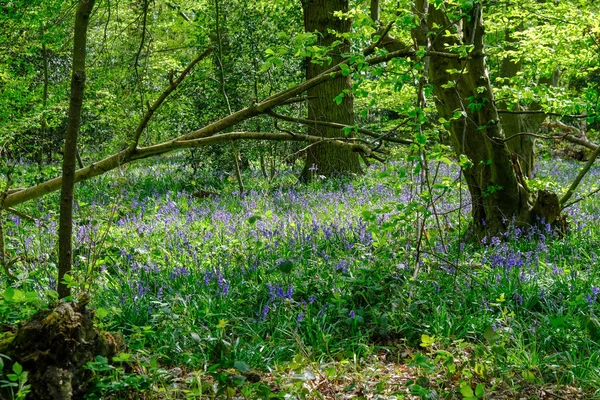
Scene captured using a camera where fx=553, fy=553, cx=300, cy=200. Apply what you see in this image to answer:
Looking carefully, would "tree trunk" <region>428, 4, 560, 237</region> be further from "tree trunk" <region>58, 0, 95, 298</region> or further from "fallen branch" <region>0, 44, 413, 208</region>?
"tree trunk" <region>58, 0, 95, 298</region>

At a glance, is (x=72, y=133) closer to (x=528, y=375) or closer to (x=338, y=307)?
(x=338, y=307)

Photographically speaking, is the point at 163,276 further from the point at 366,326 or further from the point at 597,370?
the point at 597,370

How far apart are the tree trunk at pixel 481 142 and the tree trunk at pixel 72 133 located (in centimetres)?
371

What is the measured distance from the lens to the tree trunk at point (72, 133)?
3.01 metres

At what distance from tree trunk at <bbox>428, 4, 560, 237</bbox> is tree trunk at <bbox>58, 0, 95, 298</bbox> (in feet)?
12.2

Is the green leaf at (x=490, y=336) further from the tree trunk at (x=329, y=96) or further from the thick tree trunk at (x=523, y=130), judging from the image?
the tree trunk at (x=329, y=96)

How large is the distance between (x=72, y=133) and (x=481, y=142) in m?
4.37

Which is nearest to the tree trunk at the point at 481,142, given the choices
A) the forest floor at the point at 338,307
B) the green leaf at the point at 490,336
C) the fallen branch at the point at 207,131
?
the forest floor at the point at 338,307

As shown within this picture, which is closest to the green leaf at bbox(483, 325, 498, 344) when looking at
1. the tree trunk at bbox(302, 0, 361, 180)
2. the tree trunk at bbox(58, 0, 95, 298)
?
the tree trunk at bbox(58, 0, 95, 298)

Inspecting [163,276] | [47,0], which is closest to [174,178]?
[47,0]

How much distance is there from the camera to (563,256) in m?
5.55

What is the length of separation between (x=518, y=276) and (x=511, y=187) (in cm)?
179

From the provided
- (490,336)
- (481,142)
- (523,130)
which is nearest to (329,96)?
(523,130)

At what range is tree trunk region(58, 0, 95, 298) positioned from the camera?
301cm
